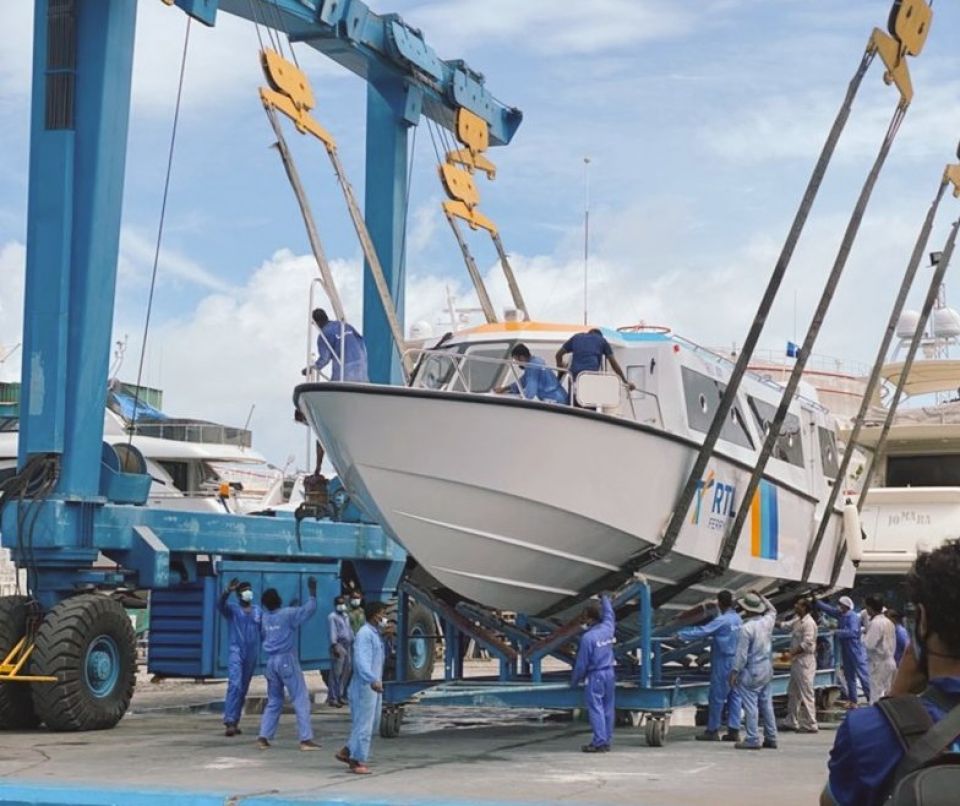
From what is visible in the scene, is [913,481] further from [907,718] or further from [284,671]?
[907,718]

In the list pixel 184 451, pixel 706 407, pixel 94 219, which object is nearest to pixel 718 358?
pixel 706 407

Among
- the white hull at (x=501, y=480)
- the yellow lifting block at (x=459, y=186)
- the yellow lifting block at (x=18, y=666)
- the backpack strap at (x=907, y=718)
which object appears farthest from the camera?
the yellow lifting block at (x=459, y=186)

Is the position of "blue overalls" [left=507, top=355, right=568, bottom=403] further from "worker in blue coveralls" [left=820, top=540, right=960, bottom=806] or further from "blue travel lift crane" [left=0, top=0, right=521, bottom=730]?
"worker in blue coveralls" [left=820, top=540, right=960, bottom=806]

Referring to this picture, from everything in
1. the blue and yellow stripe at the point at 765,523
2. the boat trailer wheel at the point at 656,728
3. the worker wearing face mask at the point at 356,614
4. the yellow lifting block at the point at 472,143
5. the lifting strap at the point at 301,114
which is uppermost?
the yellow lifting block at the point at 472,143

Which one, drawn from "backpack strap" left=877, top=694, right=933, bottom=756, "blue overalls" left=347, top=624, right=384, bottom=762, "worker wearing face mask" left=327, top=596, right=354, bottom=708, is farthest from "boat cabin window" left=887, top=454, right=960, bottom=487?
"backpack strap" left=877, top=694, right=933, bottom=756

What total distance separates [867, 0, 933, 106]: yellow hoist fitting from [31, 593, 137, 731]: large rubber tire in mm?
8158

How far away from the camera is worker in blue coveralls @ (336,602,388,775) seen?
973 centimetres

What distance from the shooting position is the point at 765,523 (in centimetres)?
1348

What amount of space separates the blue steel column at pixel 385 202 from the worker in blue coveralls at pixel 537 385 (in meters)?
6.56

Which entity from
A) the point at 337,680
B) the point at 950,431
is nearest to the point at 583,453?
the point at 337,680

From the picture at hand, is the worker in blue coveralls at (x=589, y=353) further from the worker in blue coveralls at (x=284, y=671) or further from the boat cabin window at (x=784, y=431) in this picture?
the worker in blue coveralls at (x=284, y=671)

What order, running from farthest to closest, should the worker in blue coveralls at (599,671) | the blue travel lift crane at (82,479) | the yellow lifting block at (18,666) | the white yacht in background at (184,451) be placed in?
1. the white yacht in background at (184,451)
2. the blue travel lift crane at (82,479)
3. the yellow lifting block at (18,666)
4. the worker in blue coveralls at (599,671)

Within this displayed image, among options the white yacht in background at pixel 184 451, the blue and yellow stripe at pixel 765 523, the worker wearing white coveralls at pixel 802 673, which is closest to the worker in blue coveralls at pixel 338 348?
the blue and yellow stripe at pixel 765 523

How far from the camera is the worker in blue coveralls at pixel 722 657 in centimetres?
1199
